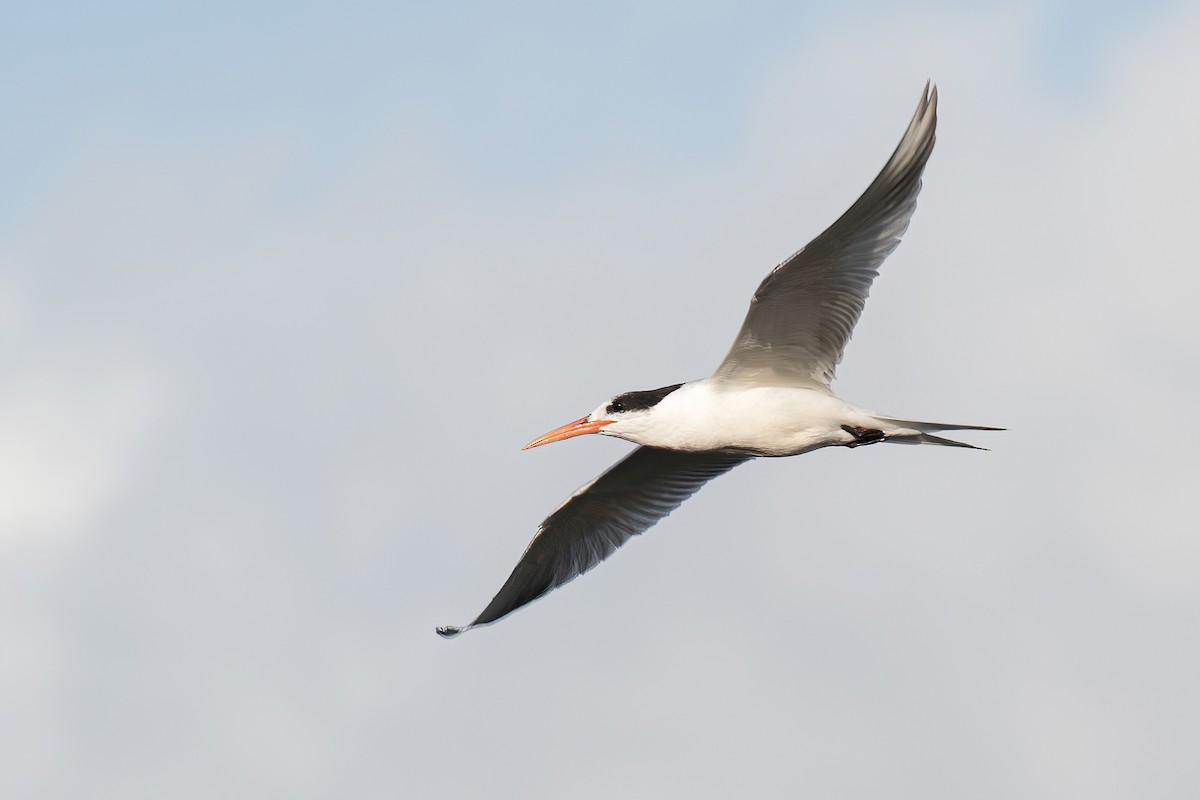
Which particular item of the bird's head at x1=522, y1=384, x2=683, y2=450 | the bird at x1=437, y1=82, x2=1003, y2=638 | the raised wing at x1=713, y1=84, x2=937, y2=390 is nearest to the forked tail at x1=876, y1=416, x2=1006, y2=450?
the bird at x1=437, y1=82, x2=1003, y2=638

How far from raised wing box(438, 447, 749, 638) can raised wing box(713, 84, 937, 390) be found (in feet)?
8.29

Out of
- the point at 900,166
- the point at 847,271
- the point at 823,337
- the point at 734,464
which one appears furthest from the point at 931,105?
the point at 734,464

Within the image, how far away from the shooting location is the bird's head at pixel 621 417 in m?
14.5

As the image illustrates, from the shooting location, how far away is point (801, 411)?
1409 cm

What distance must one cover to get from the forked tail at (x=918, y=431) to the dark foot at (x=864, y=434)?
0.06m

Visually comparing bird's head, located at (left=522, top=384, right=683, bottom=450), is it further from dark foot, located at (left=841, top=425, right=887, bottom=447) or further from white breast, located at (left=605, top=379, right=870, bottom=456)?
dark foot, located at (left=841, top=425, right=887, bottom=447)

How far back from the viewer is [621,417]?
14.7 m

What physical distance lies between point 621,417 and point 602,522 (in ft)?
8.72

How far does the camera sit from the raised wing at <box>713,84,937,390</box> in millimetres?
12797

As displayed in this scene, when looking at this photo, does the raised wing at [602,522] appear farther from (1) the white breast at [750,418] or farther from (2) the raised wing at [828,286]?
(2) the raised wing at [828,286]

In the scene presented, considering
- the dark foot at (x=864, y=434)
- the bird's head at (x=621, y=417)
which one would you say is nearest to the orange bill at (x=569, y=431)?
the bird's head at (x=621, y=417)

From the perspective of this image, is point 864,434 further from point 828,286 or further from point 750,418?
point 828,286

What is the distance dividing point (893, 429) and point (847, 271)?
1.52m

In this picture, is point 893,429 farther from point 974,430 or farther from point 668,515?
point 668,515
